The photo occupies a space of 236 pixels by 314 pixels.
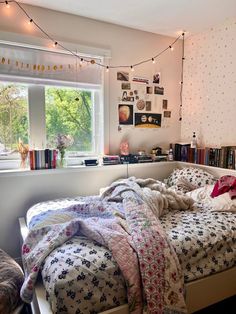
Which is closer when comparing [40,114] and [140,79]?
[40,114]

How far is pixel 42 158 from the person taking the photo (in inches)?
96.9

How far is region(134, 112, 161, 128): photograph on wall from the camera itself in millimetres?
3105

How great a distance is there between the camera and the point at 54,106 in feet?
8.83

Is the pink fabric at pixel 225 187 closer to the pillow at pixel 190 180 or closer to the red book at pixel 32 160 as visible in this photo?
the pillow at pixel 190 180

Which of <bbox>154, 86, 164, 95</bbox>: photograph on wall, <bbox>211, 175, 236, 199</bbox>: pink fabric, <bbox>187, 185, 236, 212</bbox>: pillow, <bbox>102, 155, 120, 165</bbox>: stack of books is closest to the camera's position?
<bbox>187, 185, 236, 212</bbox>: pillow

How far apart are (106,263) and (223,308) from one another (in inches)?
45.2

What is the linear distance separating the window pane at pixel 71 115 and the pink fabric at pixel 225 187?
1422mm

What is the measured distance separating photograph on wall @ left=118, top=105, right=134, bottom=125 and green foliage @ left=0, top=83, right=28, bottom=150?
3.46 feet

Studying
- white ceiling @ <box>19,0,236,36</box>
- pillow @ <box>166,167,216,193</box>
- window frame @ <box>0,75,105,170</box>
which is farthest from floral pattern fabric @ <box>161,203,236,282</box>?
white ceiling @ <box>19,0,236,36</box>

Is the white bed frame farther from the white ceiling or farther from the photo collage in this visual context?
the white ceiling

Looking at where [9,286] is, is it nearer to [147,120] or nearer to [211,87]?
[147,120]

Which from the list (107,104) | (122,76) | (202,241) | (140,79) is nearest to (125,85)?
(122,76)

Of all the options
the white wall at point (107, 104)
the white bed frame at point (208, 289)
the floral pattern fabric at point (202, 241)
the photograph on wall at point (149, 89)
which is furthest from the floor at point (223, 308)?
the photograph on wall at point (149, 89)

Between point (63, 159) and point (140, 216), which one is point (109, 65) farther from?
point (140, 216)
